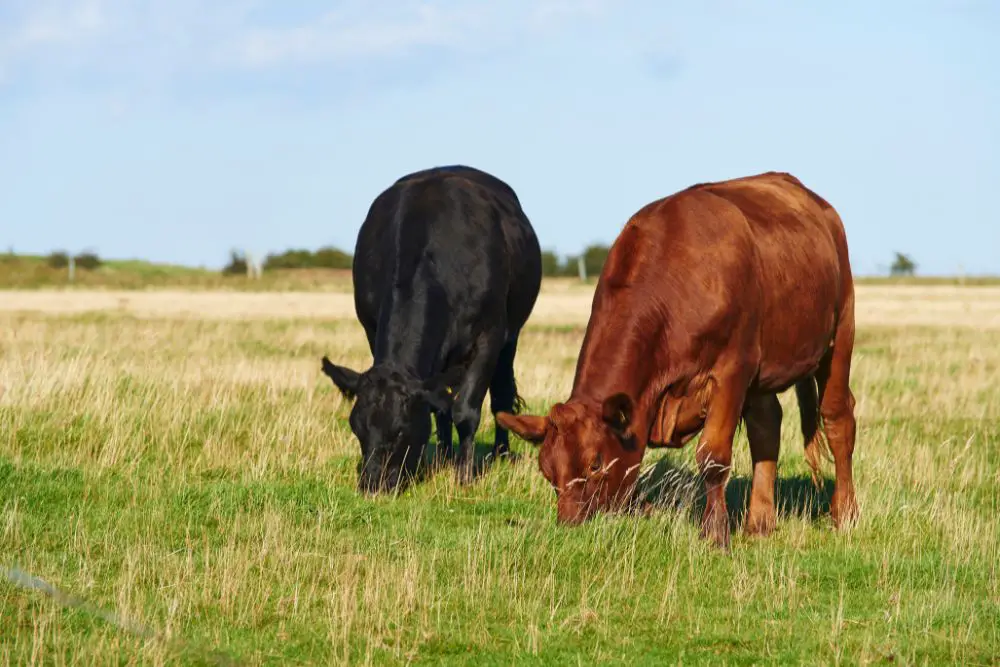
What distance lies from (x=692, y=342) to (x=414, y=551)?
6.91 feet

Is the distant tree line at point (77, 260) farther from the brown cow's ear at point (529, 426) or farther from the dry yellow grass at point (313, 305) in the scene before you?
the brown cow's ear at point (529, 426)

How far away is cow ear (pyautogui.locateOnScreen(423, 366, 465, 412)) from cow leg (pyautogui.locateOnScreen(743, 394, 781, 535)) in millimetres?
2267

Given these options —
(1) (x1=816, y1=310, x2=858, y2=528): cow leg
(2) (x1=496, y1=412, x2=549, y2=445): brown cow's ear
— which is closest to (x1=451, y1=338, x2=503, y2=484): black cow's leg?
(1) (x1=816, y1=310, x2=858, y2=528): cow leg

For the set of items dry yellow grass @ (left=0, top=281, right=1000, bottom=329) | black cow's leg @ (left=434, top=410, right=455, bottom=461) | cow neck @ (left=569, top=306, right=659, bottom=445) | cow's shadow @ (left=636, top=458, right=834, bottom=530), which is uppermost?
cow neck @ (left=569, top=306, right=659, bottom=445)

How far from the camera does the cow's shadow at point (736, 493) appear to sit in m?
9.18

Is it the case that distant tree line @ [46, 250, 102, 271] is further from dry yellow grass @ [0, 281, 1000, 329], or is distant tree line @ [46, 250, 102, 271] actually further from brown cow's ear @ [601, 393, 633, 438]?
brown cow's ear @ [601, 393, 633, 438]

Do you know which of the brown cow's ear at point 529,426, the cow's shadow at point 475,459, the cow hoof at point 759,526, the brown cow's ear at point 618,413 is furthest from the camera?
the cow's shadow at point 475,459

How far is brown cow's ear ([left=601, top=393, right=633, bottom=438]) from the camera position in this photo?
7.04 metres

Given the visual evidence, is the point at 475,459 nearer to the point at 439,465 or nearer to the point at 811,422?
the point at 439,465

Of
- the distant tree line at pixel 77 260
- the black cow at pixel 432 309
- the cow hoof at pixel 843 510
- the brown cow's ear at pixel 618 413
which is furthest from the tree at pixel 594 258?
the brown cow's ear at pixel 618 413

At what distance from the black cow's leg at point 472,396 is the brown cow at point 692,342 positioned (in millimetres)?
2569

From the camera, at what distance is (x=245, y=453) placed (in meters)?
10.3

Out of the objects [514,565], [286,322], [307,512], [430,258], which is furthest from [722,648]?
[286,322]

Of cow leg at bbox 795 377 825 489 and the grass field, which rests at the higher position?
cow leg at bbox 795 377 825 489
